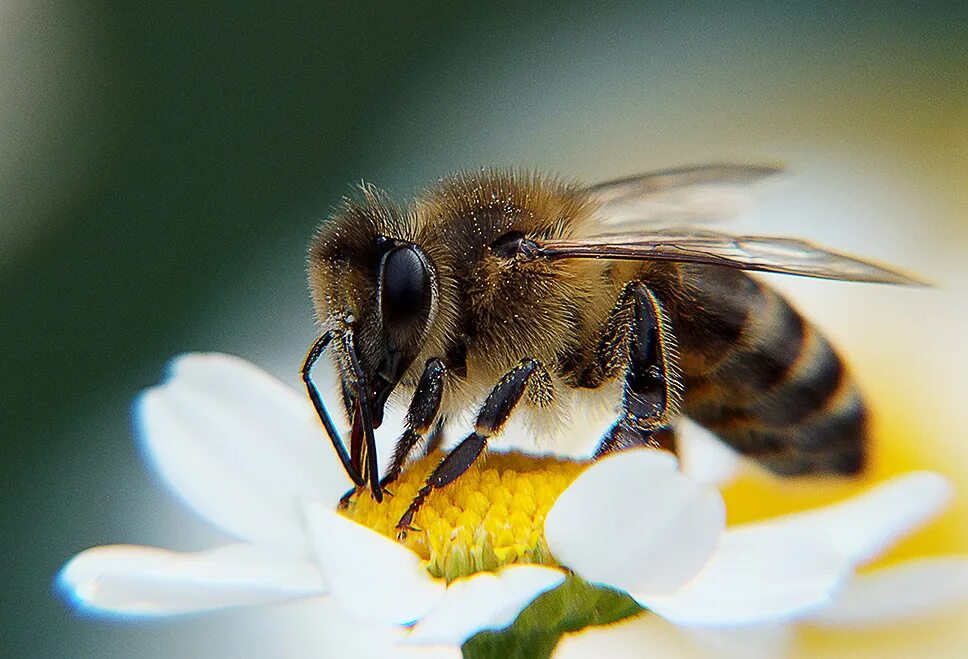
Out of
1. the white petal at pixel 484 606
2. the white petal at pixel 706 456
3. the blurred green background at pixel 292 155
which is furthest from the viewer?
the blurred green background at pixel 292 155

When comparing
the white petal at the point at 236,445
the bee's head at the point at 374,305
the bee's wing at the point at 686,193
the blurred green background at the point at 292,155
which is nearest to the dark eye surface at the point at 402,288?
the bee's head at the point at 374,305

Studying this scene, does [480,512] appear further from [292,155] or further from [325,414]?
[292,155]

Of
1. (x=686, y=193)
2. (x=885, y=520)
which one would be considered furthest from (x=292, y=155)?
(x=885, y=520)

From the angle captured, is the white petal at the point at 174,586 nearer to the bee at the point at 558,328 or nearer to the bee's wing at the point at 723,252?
the bee at the point at 558,328

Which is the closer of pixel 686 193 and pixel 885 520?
pixel 885 520

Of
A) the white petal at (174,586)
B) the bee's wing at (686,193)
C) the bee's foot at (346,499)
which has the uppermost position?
the bee's wing at (686,193)

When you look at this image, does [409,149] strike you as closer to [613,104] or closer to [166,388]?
[613,104]
